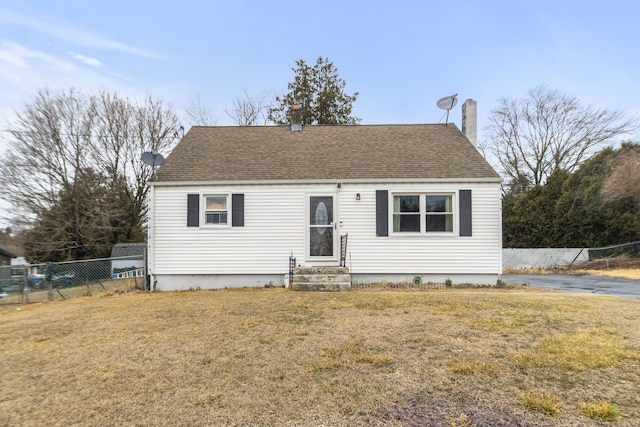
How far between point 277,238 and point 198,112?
745 inches

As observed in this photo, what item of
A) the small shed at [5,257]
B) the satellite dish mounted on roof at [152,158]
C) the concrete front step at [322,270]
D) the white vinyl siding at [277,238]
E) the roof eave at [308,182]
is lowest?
the small shed at [5,257]

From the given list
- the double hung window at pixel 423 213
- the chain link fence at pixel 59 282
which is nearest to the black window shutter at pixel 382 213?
the double hung window at pixel 423 213

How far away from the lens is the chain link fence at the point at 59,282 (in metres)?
9.30

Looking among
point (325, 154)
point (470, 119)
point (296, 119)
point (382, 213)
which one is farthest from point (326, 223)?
point (470, 119)

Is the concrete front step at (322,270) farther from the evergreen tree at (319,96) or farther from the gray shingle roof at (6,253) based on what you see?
the gray shingle roof at (6,253)

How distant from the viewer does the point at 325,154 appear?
35.9 ft

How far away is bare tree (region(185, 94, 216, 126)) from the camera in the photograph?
82.1ft

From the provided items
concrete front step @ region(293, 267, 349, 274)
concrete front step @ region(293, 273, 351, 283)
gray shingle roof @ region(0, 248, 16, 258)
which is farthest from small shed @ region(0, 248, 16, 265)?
concrete front step @ region(293, 273, 351, 283)

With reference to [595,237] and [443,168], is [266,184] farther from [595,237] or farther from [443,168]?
[595,237]

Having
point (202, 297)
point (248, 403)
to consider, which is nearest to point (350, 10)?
point (202, 297)

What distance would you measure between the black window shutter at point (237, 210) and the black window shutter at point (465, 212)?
618 cm

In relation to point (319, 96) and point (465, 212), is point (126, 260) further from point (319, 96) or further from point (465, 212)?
point (319, 96)

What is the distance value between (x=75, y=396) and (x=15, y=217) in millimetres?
20961

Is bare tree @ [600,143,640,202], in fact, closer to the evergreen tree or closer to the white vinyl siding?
the white vinyl siding
